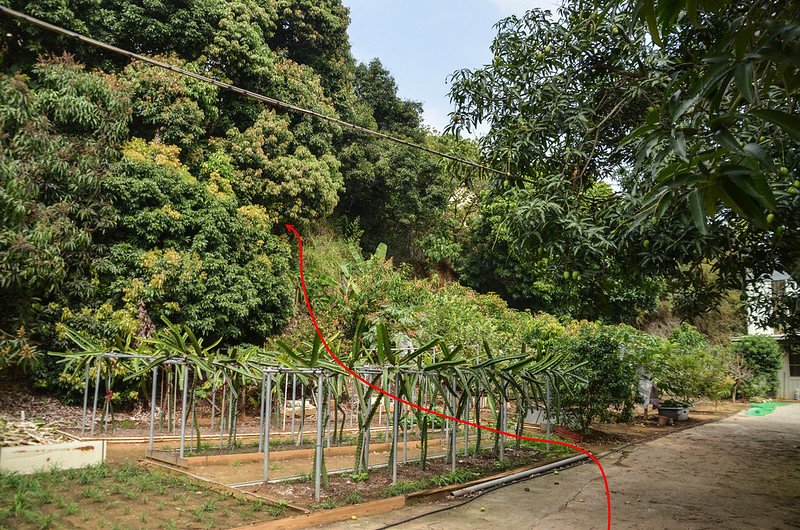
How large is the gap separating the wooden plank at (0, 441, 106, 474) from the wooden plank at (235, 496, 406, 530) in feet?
9.78

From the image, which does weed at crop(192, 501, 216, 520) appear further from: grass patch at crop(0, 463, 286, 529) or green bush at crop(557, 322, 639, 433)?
green bush at crop(557, 322, 639, 433)

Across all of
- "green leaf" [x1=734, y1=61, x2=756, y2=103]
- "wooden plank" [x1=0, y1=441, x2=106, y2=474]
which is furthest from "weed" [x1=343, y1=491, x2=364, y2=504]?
"green leaf" [x1=734, y1=61, x2=756, y2=103]

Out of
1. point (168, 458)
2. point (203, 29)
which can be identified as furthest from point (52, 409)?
point (203, 29)

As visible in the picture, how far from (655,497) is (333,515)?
12.5 feet

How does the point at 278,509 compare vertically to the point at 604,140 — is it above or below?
below

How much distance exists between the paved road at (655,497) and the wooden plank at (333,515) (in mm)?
107

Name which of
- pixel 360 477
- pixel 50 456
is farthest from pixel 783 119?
pixel 50 456

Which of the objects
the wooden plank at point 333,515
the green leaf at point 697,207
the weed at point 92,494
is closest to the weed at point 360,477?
the wooden plank at point 333,515

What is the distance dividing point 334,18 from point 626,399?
50.3ft

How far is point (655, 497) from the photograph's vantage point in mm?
6418

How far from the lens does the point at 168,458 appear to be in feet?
22.0

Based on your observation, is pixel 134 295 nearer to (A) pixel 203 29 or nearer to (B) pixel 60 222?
(B) pixel 60 222

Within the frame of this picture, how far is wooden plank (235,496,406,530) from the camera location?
457 centimetres

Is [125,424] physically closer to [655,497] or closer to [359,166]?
[655,497]
